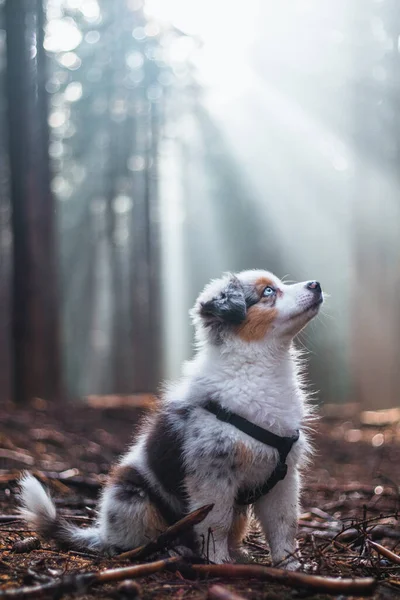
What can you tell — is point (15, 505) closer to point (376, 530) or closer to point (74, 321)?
point (376, 530)

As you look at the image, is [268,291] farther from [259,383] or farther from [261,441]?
[261,441]

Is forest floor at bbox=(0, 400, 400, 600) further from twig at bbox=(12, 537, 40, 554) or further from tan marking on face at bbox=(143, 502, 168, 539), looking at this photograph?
tan marking on face at bbox=(143, 502, 168, 539)

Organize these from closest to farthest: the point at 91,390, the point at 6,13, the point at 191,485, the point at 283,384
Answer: the point at 191,485
the point at 283,384
the point at 6,13
the point at 91,390

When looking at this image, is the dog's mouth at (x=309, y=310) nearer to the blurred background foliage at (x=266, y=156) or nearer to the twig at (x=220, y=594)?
the twig at (x=220, y=594)

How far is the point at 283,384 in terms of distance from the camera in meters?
4.41

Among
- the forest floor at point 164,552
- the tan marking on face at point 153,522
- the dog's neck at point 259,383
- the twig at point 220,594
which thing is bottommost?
the forest floor at point 164,552

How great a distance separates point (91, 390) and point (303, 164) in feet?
78.0

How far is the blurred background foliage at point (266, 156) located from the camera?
846 inches

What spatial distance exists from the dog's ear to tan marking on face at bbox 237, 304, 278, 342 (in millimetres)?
52

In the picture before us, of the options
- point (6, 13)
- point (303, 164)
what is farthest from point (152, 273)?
point (6, 13)

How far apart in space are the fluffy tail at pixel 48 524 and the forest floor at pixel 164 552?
0.31 ft

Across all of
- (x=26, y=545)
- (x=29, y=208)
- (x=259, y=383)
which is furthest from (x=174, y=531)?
(x=29, y=208)

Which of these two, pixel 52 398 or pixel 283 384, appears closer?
pixel 283 384

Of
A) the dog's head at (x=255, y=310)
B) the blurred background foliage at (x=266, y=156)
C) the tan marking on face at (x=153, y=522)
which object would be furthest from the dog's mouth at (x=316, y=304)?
the blurred background foliage at (x=266, y=156)
